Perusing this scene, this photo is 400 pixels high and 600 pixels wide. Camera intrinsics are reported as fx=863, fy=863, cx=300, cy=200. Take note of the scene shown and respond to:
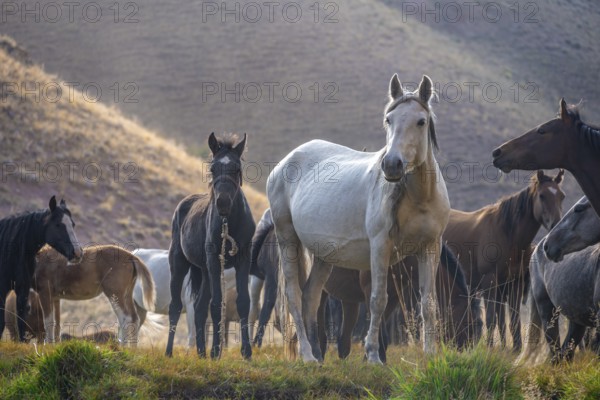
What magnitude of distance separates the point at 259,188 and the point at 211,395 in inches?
1642

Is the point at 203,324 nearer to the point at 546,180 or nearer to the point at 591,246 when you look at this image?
the point at 591,246

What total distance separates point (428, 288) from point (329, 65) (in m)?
52.3

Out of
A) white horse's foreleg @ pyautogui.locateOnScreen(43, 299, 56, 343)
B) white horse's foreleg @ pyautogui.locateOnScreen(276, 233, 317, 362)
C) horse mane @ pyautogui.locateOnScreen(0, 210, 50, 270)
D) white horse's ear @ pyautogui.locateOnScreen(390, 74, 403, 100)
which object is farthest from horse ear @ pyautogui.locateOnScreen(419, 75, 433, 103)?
white horse's foreleg @ pyautogui.locateOnScreen(43, 299, 56, 343)

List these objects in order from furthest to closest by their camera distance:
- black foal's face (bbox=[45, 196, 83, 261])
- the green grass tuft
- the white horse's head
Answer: black foal's face (bbox=[45, 196, 83, 261])
the white horse's head
the green grass tuft

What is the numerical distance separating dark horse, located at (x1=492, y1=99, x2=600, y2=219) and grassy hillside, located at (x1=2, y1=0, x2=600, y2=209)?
3447 centimetres

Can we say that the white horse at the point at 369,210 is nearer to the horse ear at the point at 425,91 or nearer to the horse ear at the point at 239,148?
the horse ear at the point at 425,91

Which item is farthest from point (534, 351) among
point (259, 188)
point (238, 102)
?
point (238, 102)

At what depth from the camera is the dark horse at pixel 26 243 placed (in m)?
11.5

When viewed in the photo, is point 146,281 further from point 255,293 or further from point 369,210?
point 369,210

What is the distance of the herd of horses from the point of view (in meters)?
8.68

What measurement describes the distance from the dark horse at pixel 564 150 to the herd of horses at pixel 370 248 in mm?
15

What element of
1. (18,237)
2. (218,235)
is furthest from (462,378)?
(18,237)

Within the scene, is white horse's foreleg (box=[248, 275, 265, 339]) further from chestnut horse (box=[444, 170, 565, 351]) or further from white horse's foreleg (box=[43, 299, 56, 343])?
white horse's foreleg (box=[43, 299, 56, 343])

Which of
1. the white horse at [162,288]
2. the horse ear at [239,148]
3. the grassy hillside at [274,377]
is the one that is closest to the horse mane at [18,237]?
the grassy hillside at [274,377]
